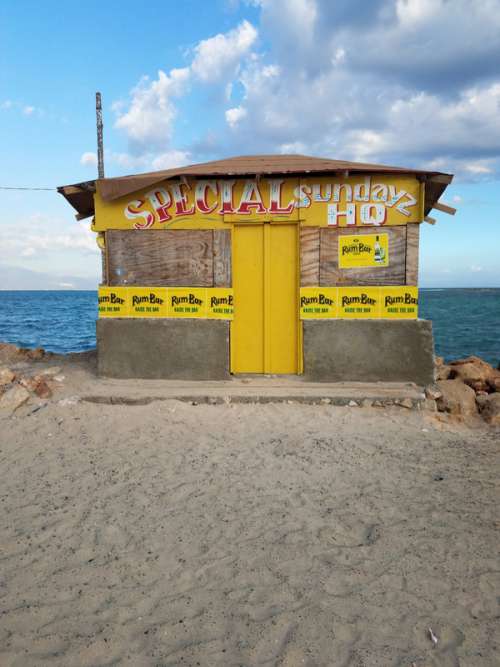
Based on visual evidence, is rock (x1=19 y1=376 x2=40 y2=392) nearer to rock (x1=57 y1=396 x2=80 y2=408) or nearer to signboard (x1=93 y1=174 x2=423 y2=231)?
rock (x1=57 y1=396 x2=80 y2=408)

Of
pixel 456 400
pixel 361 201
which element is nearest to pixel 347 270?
pixel 361 201

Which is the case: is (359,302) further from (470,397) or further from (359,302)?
(470,397)

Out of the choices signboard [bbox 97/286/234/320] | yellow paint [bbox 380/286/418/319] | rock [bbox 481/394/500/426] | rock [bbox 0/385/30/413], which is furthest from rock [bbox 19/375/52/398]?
rock [bbox 481/394/500/426]

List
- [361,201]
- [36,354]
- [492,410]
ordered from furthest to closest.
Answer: [36,354]
[361,201]
[492,410]

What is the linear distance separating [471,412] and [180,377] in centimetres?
466

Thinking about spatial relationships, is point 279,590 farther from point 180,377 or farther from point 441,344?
point 441,344

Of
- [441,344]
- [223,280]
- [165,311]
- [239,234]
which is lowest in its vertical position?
[441,344]

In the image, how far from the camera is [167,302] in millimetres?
8203

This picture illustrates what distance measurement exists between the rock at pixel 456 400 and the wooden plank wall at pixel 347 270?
5.89 ft

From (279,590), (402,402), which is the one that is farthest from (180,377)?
(279,590)

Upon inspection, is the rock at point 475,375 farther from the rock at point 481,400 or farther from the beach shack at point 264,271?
the beach shack at point 264,271

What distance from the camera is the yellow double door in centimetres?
810

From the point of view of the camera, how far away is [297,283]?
8.11m

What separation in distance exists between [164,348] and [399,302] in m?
3.90
